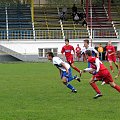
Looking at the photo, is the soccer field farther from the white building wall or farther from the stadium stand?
the stadium stand

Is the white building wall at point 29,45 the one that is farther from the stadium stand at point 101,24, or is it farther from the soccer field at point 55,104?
the soccer field at point 55,104

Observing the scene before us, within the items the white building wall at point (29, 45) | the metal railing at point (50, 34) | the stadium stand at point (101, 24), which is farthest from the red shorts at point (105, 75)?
the stadium stand at point (101, 24)

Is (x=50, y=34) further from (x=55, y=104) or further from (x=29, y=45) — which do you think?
(x=55, y=104)

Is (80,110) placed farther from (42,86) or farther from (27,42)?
(27,42)

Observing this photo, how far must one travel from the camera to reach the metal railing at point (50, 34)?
159 ft


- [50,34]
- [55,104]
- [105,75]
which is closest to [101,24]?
[50,34]

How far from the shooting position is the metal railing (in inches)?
1913

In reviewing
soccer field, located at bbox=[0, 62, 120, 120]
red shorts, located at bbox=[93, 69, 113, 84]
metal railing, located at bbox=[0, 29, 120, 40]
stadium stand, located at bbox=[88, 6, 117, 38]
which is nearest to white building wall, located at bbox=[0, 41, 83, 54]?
metal railing, located at bbox=[0, 29, 120, 40]

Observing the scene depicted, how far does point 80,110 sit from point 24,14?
4207 centimetres

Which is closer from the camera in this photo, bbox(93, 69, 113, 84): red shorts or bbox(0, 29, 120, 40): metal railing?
bbox(93, 69, 113, 84): red shorts

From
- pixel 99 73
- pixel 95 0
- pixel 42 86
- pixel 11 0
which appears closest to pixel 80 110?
pixel 99 73

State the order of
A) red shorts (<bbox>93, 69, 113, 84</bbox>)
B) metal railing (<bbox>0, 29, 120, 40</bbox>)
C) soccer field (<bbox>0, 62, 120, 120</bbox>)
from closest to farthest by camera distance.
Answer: soccer field (<bbox>0, 62, 120, 120</bbox>)
red shorts (<bbox>93, 69, 113, 84</bbox>)
metal railing (<bbox>0, 29, 120, 40</bbox>)

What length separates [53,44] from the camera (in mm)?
48594

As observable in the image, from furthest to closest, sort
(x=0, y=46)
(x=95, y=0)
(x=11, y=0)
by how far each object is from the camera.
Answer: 1. (x=11, y=0)
2. (x=95, y=0)
3. (x=0, y=46)
